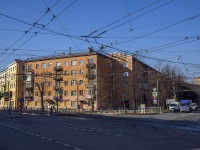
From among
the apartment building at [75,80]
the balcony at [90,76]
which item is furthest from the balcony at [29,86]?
the balcony at [90,76]

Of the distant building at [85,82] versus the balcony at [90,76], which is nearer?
the distant building at [85,82]

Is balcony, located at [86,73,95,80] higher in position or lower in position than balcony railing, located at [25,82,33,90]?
higher

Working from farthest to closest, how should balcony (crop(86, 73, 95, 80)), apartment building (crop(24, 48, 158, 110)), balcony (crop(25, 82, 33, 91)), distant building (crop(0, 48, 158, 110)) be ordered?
balcony (crop(25, 82, 33, 91))
balcony (crop(86, 73, 95, 80))
apartment building (crop(24, 48, 158, 110))
distant building (crop(0, 48, 158, 110))

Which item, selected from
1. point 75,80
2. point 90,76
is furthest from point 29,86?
point 90,76

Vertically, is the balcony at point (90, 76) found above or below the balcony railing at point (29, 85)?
above

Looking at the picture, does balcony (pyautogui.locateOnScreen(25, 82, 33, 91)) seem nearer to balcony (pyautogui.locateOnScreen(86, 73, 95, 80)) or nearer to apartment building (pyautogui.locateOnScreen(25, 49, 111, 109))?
apartment building (pyautogui.locateOnScreen(25, 49, 111, 109))

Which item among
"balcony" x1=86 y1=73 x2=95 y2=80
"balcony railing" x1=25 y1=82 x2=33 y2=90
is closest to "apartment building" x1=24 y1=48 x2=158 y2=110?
"balcony" x1=86 y1=73 x2=95 y2=80

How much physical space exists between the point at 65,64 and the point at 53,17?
67.3 meters

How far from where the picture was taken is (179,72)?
73.8m

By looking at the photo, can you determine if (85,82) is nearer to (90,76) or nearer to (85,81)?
(85,81)

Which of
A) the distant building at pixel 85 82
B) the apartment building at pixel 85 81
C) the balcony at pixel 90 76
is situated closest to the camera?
the distant building at pixel 85 82

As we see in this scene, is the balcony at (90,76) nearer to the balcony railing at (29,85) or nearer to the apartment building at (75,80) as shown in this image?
the apartment building at (75,80)

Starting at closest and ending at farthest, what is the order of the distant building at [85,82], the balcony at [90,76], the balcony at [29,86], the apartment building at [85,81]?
the distant building at [85,82]
the apartment building at [85,81]
the balcony at [90,76]
the balcony at [29,86]

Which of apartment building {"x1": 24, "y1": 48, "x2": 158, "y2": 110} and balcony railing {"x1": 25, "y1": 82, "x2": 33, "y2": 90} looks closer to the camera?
apartment building {"x1": 24, "y1": 48, "x2": 158, "y2": 110}
